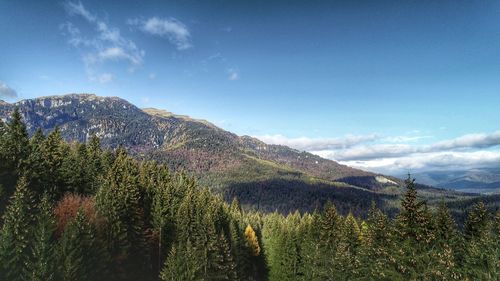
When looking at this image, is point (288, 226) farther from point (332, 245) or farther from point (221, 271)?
point (221, 271)

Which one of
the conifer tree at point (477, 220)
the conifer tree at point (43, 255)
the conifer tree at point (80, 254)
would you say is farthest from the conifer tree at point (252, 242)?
the conifer tree at point (43, 255)

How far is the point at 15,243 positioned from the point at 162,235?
35.0 m

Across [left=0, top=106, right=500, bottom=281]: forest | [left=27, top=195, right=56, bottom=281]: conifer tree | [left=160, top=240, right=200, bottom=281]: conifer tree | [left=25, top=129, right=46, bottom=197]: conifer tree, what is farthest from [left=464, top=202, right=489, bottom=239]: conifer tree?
[left=25, top=129, right=46, bottom=197]: conifer tree

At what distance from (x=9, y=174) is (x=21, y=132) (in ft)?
31.0

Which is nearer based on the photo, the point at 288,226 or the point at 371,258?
the point at 371,258

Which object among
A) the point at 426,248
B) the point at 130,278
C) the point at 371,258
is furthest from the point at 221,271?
the point at 426,248

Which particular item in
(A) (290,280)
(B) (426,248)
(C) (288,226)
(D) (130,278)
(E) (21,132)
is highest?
(E) (21,132)

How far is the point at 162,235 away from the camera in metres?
72.1

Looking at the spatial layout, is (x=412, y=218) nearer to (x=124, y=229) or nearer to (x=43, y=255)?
(x=43, y=255)

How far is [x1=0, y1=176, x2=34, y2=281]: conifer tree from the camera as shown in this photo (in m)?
37.6

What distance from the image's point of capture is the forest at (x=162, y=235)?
35.2 metres

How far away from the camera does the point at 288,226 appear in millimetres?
96625

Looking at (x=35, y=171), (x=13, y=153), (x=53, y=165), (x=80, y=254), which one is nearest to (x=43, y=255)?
(x=80, y=254)

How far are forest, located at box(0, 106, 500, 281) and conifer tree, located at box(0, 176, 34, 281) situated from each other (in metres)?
0.12
